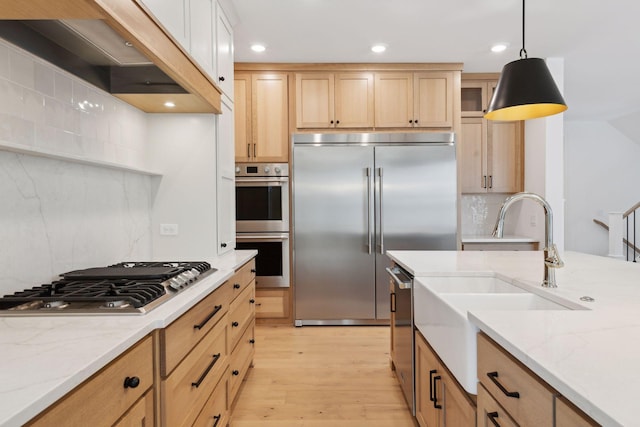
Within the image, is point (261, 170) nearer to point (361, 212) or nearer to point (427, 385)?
point (361, 212)

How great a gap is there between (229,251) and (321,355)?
1.15 meters

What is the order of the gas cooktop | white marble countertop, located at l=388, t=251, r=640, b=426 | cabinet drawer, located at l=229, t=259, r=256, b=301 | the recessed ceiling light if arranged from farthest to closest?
the recessed ceiling light
cabinet drawer, located at l=229, t=259, r=256, b=301
the gas cooktop
white marble countertop, located at l=388, t=251, r=640, b=426

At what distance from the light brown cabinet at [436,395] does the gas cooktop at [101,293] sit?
1060mm

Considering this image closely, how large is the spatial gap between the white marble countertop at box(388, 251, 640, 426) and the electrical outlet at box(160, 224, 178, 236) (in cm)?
188

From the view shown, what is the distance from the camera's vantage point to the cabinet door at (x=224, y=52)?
96.0 inches

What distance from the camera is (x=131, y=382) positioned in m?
0.94

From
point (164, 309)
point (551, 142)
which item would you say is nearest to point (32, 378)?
point (164, 309)

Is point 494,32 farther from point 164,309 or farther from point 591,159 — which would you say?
point 591,159

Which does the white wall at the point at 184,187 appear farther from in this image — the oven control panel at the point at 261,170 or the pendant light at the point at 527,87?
the pendant light at the point at 527,87

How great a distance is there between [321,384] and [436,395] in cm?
119

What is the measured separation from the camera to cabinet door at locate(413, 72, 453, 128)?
3.76 metres

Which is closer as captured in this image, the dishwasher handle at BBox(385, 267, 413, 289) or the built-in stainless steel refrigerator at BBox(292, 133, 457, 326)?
the dishwasher handle at BBox(385, 267, 413, 289)

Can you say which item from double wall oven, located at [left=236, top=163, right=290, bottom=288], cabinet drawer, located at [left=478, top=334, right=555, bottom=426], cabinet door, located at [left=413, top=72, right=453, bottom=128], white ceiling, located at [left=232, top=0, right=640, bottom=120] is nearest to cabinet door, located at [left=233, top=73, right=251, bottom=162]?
double wall oven, located at [left=236, top=163, right=290, bottom=288]

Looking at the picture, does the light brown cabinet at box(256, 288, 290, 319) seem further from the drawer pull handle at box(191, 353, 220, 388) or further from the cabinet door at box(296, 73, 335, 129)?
the drawer pull handle at box(191, 353, 220, 388)
